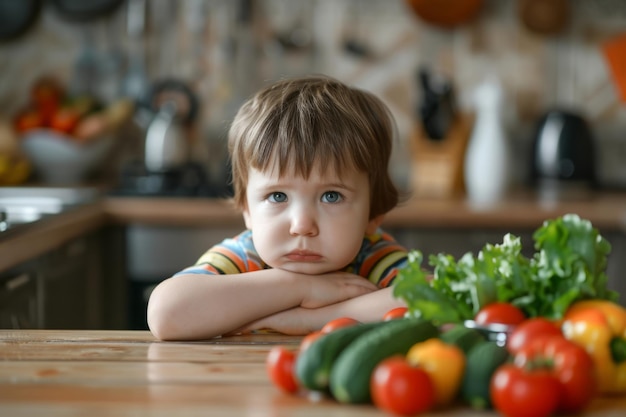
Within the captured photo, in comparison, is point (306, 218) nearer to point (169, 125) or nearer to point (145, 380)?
point (145, 380)

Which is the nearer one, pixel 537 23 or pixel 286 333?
pixel 286 333

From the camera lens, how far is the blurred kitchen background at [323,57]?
3213 millimetres

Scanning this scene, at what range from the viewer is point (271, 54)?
10.7 ft

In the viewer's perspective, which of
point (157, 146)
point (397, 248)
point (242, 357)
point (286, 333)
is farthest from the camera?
point (157, 146)

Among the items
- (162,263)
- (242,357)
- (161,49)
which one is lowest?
(162,263)

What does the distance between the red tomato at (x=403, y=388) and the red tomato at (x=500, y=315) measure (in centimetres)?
16

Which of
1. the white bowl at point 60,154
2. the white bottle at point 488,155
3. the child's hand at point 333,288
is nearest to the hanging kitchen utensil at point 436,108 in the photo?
the white bottle at point 488,155

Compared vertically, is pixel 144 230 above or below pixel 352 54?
below

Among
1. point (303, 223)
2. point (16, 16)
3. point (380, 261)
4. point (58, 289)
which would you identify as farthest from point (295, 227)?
point (16, 16)

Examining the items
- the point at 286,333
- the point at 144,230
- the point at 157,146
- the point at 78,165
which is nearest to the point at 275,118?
the point at 286,333

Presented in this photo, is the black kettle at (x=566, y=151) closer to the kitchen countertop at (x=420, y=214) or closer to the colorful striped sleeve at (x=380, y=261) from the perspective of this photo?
the kitchen countertop at (x=420, y=214)

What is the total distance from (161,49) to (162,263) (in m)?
0.98

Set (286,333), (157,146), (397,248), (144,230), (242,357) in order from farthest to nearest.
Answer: (157,146) < (144,230) < (397,248) < (286,333) < (242,357)

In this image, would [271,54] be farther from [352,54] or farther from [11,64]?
[11,64]
